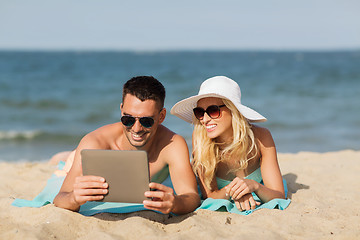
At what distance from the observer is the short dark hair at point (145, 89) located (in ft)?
11.8

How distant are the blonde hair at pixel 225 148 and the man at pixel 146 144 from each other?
17 centimetres

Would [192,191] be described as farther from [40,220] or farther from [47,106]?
[47,106]

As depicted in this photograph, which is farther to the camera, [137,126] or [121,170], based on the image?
[137,126]

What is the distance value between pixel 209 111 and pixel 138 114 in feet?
2.15

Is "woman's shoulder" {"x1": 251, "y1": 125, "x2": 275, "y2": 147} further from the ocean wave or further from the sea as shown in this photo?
the ocean wave

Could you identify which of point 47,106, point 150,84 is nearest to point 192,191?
point 150,84

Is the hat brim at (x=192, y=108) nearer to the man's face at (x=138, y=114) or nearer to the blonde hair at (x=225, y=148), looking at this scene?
the blonde hair at (x=225, y=148)

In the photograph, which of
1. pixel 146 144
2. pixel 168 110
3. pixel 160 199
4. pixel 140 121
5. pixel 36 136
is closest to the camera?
pixel 160 199

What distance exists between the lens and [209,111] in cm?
377

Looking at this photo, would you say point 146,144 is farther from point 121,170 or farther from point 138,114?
point 121,170

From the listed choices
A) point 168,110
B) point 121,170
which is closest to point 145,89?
point 121,170

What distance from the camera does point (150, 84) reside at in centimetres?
366

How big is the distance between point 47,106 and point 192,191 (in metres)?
10.3

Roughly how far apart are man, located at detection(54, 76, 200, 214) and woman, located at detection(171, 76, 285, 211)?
0.23 meters
